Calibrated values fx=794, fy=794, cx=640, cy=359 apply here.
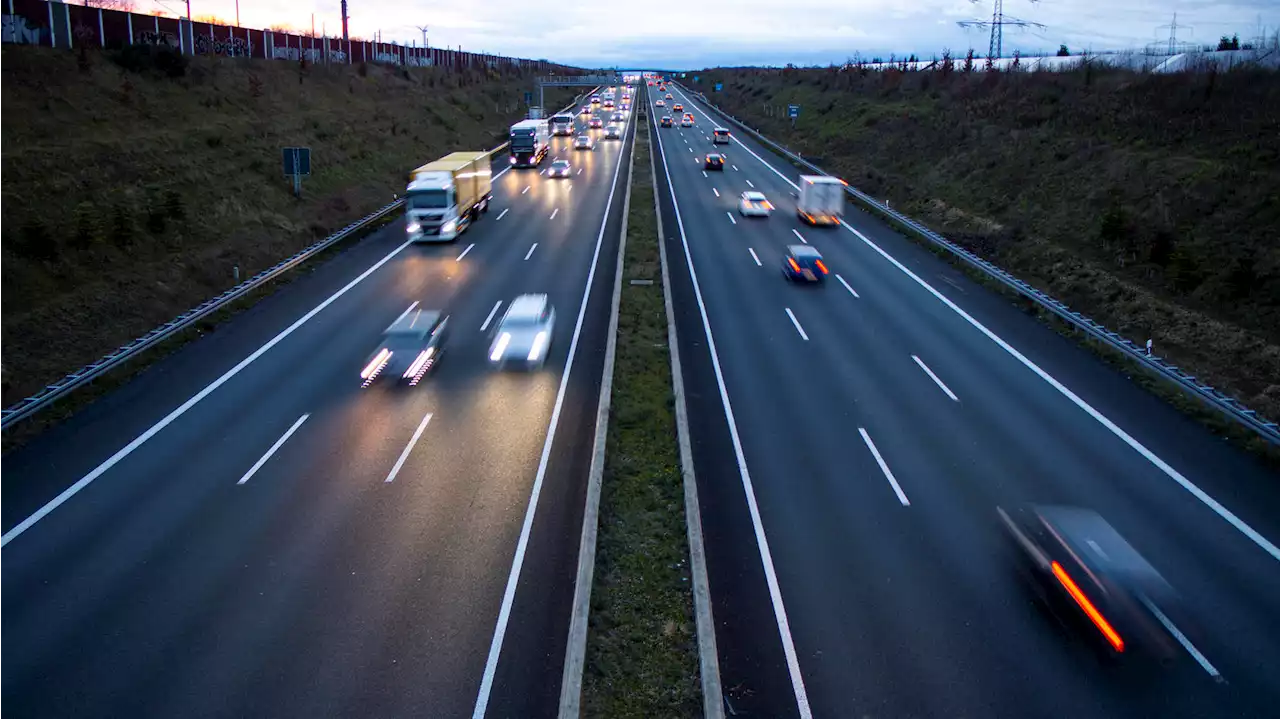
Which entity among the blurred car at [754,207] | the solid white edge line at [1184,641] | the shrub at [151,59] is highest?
the shrub at [151,59]

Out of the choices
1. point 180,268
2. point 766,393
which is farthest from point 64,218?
point 766,393

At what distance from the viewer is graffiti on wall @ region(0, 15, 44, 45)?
131ft

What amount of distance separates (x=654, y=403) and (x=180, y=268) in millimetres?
19330

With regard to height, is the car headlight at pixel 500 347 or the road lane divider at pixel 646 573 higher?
the car headlight at pixel 500 347

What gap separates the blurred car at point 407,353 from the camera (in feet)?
67.1

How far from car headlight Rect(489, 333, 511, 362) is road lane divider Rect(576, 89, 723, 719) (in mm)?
3202

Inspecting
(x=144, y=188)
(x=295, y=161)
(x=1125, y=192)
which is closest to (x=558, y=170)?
(x=295, y=161)

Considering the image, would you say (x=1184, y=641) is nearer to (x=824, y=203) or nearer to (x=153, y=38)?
(x=824, y=203)

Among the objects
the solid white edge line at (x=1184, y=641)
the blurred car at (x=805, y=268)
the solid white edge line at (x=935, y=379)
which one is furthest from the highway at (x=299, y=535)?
the blurred car at (x=805, y=268)

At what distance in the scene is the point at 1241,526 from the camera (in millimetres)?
13867

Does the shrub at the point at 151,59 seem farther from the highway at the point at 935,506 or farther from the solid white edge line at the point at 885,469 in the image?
the solid white edge line at the point at 885,469

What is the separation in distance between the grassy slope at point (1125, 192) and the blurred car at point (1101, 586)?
33.4ft

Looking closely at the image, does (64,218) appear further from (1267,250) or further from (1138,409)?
(1267,250)

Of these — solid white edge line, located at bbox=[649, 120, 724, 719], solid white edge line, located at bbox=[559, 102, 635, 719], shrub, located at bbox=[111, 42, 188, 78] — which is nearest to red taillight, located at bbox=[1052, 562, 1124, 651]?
solid white edge line, located at bbox=[649, 120, 724, 719]
